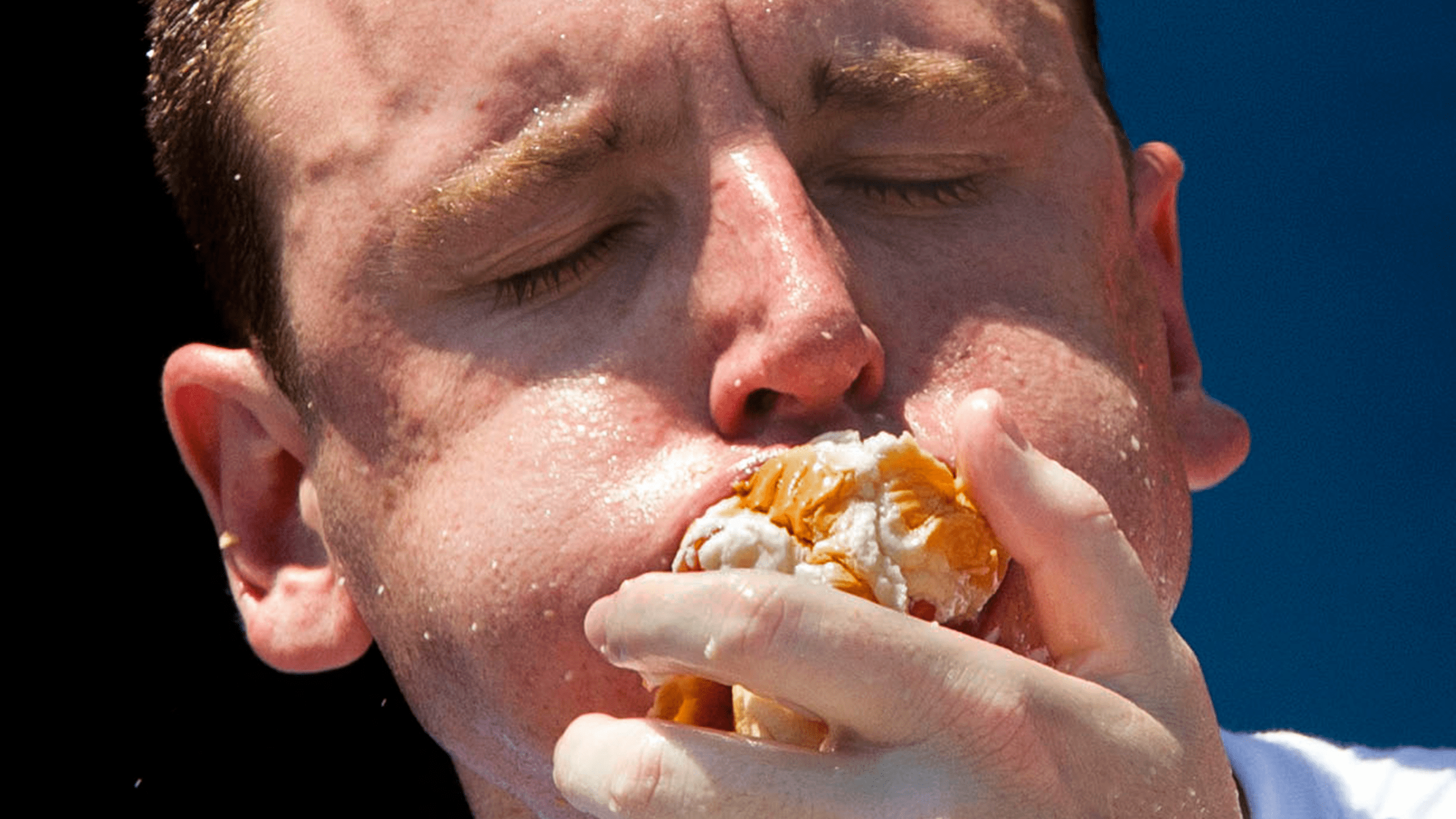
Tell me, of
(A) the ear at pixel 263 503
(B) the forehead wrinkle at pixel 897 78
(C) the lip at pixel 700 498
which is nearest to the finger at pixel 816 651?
(C) the lip at pixel 700 498

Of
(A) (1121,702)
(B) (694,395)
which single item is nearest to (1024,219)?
(B) (694,395)

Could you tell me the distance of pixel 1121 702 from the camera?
3.89 ft

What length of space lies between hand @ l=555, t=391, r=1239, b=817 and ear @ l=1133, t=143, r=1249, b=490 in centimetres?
38

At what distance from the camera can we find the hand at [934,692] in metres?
Result: 1.09

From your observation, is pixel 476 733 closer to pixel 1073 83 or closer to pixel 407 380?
pixel 407 380

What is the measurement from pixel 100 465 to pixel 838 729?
5.08 feet

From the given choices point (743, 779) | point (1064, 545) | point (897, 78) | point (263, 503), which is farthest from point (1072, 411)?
point (263, 503)

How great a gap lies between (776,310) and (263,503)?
0.69m

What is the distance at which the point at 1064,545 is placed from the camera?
1189 millimetres

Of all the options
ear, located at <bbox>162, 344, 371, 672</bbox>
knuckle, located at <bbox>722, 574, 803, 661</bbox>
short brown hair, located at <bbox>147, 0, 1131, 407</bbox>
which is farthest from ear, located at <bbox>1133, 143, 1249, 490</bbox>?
ear, located at <bbox>162, 344, 371, 672</bbox>

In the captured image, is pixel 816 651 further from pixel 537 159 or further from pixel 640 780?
pixel 537 159

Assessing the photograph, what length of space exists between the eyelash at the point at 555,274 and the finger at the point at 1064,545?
369mm

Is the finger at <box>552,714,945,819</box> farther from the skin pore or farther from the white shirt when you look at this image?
the white shirt

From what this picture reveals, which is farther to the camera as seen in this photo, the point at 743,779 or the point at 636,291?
the point at 636,291
